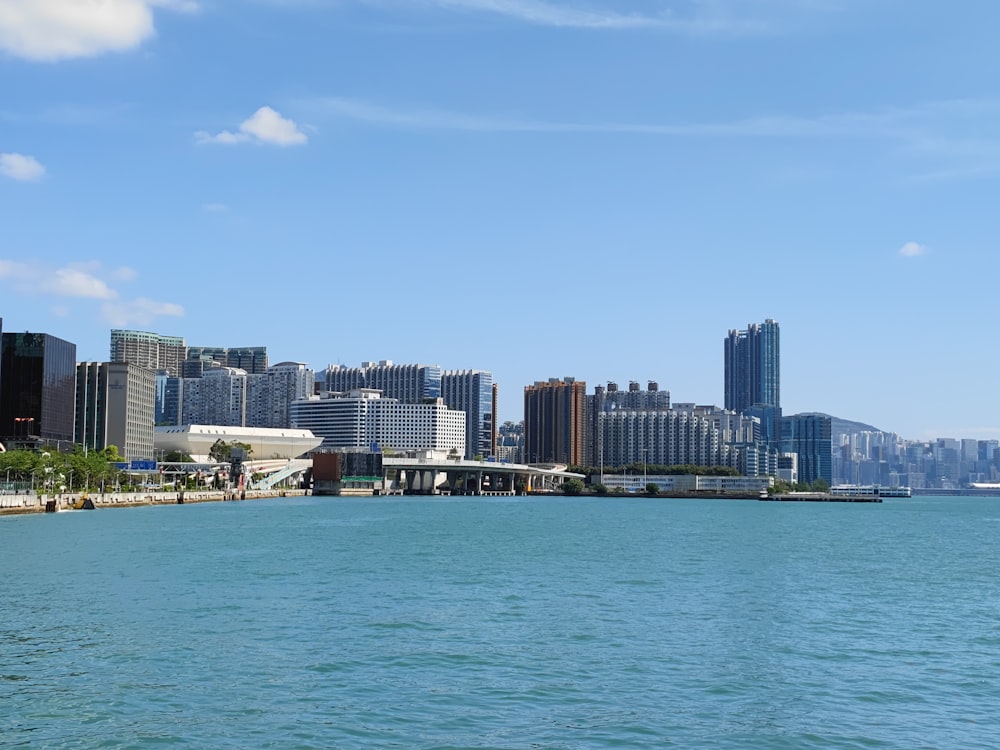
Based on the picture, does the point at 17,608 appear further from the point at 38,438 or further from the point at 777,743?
the point at 38,438

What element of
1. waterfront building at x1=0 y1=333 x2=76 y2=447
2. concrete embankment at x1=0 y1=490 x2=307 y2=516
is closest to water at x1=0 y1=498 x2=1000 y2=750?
concrete embankment at x1=0 y1=490 x2=307 y2=516

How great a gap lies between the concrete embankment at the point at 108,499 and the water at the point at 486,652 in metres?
37.6

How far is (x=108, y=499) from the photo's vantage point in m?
115

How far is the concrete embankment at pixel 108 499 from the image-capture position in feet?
297

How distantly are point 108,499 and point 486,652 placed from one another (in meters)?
96.0

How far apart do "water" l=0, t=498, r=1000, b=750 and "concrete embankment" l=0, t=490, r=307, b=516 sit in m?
37.6

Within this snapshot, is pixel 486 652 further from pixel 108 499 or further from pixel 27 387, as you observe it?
pixel 27 387

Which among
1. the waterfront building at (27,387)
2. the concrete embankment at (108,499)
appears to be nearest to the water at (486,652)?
the concrete embankment at (108,499)

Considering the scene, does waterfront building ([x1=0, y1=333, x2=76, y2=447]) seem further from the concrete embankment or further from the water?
the water

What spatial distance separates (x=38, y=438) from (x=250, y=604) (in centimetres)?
13863

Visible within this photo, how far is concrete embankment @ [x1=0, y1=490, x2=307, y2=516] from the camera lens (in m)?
90.5

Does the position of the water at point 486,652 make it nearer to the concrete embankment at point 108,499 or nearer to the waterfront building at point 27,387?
the concrete embankment at point 108,499

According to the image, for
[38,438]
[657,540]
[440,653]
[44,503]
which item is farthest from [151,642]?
[38,438]

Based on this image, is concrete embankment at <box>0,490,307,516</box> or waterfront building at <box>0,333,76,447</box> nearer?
concrete embankment at <box>0,490,307,516</box>
